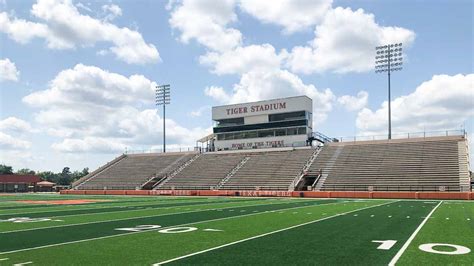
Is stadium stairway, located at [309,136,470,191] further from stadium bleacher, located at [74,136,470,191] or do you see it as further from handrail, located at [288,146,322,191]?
handrail, located at [288,146,322,191]

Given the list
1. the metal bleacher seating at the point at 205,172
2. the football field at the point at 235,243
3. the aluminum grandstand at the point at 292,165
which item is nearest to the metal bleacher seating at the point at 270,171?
the aluminum grandstand at the point at 292,165

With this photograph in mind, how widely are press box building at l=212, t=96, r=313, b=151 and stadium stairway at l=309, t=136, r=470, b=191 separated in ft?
17.1

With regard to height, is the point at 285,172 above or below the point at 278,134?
below

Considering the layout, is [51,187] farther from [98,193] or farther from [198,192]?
[198,192]

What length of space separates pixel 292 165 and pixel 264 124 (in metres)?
10.00

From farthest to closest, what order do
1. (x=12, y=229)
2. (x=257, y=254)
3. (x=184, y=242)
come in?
(x=12, y=229) → (x=184, y=242) → (x=257, y=254)

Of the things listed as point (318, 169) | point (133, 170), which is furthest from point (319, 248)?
point (133, 170)

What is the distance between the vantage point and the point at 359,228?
1352 centimetres

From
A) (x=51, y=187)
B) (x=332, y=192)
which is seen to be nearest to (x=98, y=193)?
(x=332, y=192)

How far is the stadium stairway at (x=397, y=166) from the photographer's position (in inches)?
1610

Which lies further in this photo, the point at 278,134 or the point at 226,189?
the point at 278,134

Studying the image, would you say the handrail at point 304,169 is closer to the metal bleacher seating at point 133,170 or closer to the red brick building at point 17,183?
the metal bleacher seating at point 133,170

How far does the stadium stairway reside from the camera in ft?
134

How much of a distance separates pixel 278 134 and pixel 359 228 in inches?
1797
